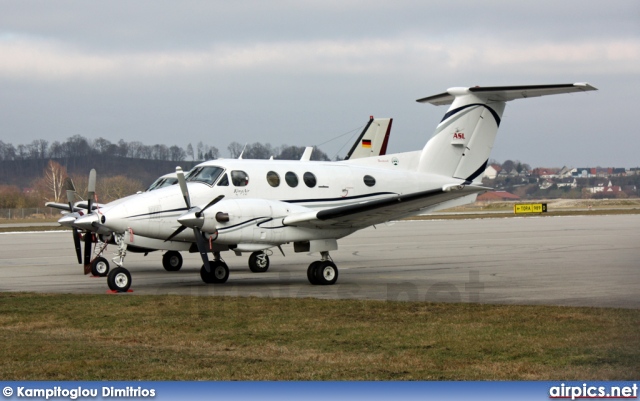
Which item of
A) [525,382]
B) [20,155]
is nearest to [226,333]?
[525,382]

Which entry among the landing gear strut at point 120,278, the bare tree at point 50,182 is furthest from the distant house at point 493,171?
the landing gear strut at point 120,278

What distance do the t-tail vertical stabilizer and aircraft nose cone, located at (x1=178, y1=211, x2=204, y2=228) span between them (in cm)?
735

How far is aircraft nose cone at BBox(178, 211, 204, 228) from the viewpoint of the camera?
56.8 ft

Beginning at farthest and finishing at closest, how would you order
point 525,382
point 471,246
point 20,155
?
1. point 20,155
2. point 471,246
3. point 525,382

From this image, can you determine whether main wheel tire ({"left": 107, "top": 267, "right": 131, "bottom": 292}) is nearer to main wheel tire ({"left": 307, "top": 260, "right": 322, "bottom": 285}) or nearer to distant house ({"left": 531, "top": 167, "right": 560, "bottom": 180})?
main wheel tire ({"left": 307, "top": 260, "right": 322, "bottom": 285})

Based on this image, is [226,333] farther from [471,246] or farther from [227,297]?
[471,246]

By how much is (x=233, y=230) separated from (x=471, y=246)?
16.2 metres

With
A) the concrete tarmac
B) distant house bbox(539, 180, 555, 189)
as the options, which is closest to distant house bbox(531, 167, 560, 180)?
distant house bbox(539, 180, 555, 189)

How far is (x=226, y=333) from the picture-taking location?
11867 millimetres

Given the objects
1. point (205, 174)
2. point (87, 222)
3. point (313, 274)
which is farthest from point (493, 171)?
point (87, 222)

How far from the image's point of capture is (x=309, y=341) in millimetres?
11203

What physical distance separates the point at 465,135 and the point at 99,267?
10856mm

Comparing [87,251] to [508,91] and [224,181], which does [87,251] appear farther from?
[508,91]

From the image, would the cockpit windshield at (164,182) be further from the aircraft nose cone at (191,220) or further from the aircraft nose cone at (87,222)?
the aircraft nose cone at (191,220)
